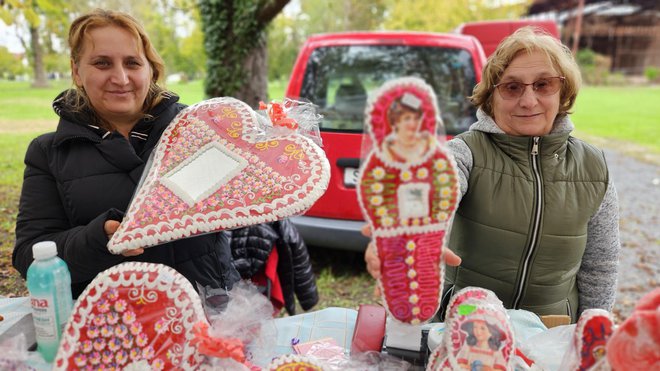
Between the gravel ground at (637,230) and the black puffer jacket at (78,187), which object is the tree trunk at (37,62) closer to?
the black puffer jacket at (78,187)

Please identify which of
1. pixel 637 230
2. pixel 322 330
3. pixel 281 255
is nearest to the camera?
pixel 322 330

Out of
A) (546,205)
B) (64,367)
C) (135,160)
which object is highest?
(135,160)

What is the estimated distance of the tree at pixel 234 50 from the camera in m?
5.31

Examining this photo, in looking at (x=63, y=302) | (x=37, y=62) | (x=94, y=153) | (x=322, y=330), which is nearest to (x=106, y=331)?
(x=63, y=302)

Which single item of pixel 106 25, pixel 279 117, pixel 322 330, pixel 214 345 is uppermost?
pixel 106 25

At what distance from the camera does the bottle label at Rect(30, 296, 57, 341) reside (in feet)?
3.59

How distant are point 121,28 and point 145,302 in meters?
0.89

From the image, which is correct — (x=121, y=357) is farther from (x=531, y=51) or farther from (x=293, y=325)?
(x=531, y=51)

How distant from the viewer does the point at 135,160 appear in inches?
56.0

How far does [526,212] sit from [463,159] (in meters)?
0.26

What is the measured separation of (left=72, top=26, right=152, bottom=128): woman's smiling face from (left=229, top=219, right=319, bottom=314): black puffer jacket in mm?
826

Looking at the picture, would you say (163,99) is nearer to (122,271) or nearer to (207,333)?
(122,271)

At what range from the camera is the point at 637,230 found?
212 inches

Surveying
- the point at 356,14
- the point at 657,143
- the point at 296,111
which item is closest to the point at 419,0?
the point at 356,14
